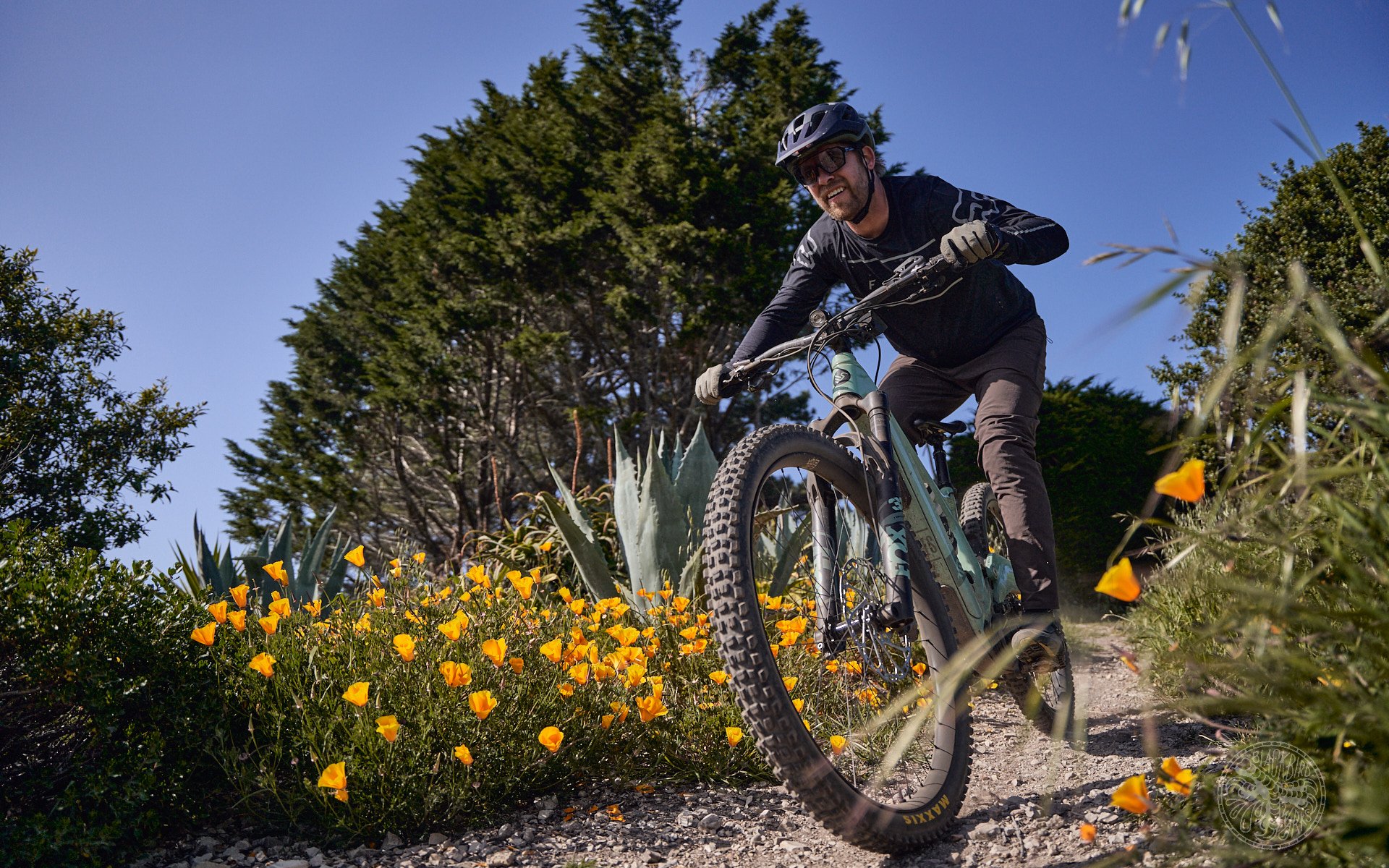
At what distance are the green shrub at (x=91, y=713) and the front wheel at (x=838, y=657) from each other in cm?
137

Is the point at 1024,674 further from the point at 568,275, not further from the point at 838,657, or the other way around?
the point at 568,275

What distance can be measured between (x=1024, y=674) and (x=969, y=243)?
1.38 meters

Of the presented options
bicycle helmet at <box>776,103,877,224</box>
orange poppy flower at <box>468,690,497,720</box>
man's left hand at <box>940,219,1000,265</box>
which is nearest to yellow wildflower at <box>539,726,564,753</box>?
orange poppy flower at <box>468,690,497,720</box>

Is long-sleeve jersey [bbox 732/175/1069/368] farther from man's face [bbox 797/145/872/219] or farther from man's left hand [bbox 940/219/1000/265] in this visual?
man's left hand [bbox 940/219/1000/265]

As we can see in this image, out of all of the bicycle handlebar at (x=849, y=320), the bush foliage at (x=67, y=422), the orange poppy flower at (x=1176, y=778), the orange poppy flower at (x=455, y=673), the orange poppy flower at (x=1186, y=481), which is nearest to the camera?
the orange poppy flower at (x=1186, y=481)

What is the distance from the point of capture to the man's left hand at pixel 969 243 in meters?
2.18

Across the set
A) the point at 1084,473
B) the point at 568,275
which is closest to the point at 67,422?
the point at 568,275

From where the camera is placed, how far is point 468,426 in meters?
15.9

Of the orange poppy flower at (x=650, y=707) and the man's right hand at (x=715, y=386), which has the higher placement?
the man's right hand at (x=715, y=386)

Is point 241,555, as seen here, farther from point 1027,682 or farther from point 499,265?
point 499,265

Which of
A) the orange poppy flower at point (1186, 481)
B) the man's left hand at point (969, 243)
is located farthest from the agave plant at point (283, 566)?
the orange poppy flower at point (1186, 481)

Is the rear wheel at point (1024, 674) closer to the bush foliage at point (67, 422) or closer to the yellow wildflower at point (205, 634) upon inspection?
the yellow wildflower at point (205, 634)

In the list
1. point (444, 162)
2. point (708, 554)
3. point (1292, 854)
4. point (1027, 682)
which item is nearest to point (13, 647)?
point (708, 554)

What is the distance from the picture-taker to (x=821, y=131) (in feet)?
8.61
